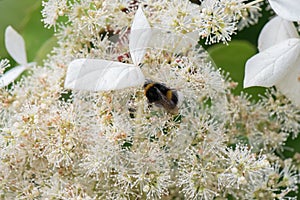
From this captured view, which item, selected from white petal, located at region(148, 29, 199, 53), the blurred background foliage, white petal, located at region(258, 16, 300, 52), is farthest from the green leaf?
white petal, located at region(148, 29, 199, 53)

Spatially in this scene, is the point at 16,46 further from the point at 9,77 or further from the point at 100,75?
the point at 100,75

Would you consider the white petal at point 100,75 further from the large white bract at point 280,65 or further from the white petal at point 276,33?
the white petal at point 276,33

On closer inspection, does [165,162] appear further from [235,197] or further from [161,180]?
[235,197]

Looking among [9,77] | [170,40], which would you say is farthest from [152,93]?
[9,77]

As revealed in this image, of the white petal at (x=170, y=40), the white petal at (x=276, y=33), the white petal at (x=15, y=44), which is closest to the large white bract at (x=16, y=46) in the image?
the white petal at (x=15, y=44)


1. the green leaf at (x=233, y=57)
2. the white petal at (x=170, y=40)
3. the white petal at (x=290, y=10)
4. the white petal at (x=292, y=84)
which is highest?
the white petal at (x=290, y=10)

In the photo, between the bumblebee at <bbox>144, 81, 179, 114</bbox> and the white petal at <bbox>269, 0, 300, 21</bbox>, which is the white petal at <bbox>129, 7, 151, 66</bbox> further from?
the white petal at <bbox>269, 0, 300, 21</bbox>

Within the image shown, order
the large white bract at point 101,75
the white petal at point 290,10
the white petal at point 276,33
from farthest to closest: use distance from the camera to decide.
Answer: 1. the white petal at point 276,33
2. the white petal at point 290,10
3. the large white bract at point 101,75
